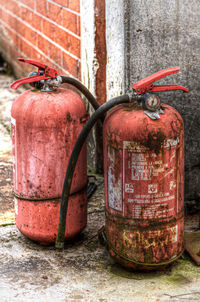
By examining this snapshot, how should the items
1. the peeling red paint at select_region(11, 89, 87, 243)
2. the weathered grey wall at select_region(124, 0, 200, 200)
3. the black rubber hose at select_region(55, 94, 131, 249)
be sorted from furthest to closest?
the weathered grey wall at select_region(124, 0, 200, 200) → the peeling red paint at select_region(11, 89, 87, 243) → the black rubber hose at select_region(55, 94, 131, 249)

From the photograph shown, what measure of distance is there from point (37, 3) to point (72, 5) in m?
1.25

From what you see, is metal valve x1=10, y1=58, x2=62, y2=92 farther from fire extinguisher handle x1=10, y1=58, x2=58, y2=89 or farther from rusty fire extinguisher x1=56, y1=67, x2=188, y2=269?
rusty fire extinguisher x1=56, y1=67, x2=188, y2=269

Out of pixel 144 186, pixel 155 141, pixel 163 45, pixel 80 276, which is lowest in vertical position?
pixel 80 276

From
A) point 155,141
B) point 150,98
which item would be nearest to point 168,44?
point 150,98

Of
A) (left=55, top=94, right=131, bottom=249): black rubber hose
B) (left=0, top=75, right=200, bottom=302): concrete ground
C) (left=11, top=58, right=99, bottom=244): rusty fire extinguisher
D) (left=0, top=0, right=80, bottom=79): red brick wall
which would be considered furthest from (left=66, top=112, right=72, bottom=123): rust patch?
(left=0, top=0, right=80, bottom=79): red brick wall

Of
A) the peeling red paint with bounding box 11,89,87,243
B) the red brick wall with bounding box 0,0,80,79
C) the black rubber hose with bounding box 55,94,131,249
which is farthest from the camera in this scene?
the red brick wall with bounding box 0,0,80,79

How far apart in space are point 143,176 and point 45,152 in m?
0.54

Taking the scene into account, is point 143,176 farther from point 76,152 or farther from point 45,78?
point 45,78

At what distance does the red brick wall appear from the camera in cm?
376

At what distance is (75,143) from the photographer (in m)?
2.46

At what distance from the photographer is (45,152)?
8.25ft

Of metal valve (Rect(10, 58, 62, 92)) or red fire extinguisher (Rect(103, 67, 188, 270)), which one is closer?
red fire extinguisher (Rect(103, 67, 188, 270))

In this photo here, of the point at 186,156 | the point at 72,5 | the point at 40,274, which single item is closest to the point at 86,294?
the point at 40,274

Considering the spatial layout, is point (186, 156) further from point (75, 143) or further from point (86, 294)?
point (86, 294)
